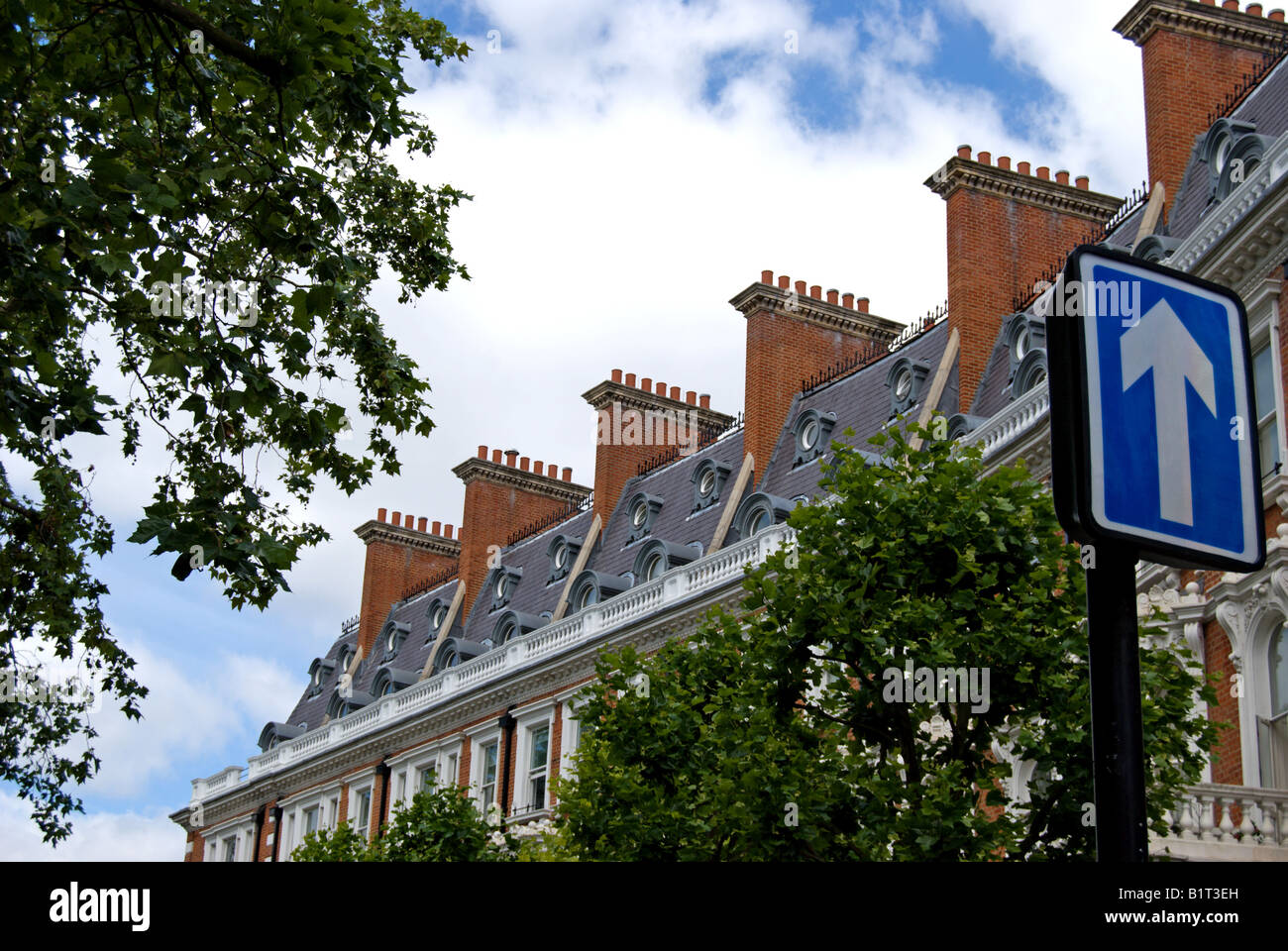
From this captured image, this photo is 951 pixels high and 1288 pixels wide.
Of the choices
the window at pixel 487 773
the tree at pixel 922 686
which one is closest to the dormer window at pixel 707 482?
the window at pixel 487 773

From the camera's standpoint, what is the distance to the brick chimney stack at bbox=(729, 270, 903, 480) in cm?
4088

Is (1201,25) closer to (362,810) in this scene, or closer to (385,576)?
(362,810)

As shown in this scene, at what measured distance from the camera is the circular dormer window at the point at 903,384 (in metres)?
35.8

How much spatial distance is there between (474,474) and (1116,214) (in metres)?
24.5

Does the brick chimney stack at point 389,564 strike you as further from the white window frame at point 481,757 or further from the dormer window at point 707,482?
the dormer window at point 707,482

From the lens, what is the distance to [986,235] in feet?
113

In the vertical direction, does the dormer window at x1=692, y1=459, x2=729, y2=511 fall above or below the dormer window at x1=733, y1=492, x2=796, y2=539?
above

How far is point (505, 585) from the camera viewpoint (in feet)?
162

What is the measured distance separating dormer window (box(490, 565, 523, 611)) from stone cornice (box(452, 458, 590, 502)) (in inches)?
161

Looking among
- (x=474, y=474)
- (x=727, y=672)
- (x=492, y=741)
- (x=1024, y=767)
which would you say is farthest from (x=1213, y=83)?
(x=474, y=474)

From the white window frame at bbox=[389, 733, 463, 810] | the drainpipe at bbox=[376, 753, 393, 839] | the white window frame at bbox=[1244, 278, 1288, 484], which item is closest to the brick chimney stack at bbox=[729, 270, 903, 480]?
the white window frame at bbox=[389, 733, 463, 810]

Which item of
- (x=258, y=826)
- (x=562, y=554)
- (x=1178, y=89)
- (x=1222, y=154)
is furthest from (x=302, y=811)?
(x=1222, y=154)

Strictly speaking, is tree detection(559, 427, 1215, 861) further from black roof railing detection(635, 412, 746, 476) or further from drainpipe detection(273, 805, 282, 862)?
drainpipe detection(273, 805, 282, 862)
